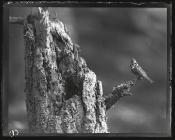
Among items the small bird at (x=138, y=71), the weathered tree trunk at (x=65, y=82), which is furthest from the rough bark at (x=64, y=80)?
the small bird at (x=138, y=71)

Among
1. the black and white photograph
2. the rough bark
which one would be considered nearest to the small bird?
the black and white photograph

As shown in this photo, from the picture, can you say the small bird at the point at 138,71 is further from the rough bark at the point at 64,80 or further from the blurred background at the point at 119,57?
the rough bark at the point at 64,80

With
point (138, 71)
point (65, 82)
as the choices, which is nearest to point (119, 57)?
point (138, 71)

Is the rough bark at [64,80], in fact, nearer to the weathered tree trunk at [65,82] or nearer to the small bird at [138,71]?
the weathered tree trunk at [65,82]

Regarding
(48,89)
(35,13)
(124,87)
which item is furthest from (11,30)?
(124,87)

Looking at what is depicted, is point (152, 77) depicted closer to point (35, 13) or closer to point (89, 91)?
point (89, 91)
